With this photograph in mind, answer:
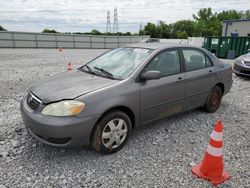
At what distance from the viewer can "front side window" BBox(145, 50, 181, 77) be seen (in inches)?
142

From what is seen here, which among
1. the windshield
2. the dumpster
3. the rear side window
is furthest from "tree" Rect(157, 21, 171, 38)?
the windshield

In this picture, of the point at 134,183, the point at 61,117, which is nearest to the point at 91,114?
the point at 61,117

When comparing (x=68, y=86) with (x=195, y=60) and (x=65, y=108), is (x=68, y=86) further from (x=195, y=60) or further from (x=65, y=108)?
(x=195, y=60)

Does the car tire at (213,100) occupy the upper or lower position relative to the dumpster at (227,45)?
lower

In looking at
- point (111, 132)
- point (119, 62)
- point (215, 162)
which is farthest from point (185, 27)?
point (215, 162)

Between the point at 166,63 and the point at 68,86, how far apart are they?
5.66 feet

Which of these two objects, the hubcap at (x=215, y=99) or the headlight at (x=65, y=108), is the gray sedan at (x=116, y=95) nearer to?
the headlight at (x=65, y=108)

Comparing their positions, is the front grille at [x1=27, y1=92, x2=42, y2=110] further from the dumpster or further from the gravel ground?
the dumpster

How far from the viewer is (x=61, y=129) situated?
8.78 feet

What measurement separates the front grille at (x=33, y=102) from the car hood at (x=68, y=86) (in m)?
0.05

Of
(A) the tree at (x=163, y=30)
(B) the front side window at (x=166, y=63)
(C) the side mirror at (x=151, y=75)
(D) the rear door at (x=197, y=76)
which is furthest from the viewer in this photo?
(A) the tree at (x=163, y=30)

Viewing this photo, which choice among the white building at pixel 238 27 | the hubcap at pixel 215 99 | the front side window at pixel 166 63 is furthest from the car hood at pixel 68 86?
the white building at pixel 238 27

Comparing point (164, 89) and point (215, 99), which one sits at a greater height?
point (164, 89)

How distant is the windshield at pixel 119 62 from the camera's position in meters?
3.44
